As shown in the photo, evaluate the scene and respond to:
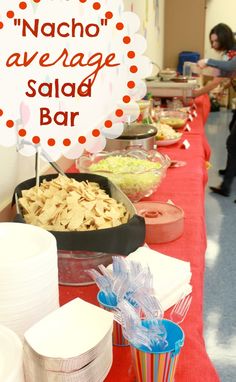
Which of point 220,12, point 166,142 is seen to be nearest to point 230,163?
point 166,142

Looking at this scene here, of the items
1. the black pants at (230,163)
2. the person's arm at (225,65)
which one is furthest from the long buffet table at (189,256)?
the person's arm at (225,65)

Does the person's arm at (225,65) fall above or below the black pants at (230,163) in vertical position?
above

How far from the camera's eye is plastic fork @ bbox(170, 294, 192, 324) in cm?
85

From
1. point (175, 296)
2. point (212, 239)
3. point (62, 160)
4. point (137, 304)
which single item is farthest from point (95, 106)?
point (137, 304)

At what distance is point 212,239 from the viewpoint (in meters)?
2.73

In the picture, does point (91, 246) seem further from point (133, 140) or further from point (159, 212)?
point (133, 140)

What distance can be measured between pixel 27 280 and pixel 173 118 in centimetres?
219

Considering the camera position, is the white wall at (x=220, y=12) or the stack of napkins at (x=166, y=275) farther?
the white wall at (x=220, y=12)

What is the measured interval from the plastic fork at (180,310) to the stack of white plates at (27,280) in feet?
0.83

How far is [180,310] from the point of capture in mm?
866

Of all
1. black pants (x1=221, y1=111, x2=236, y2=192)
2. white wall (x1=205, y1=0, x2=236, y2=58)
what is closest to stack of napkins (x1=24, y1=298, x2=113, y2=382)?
black pants (x1=221, y1=111, x2=236, y2=192)

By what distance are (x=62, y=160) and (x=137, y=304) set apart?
109 centimetres

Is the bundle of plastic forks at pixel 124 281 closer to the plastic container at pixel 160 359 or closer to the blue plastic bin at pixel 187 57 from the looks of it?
the plastic container at pixel 160 359

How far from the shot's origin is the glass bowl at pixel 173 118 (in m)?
2.62
